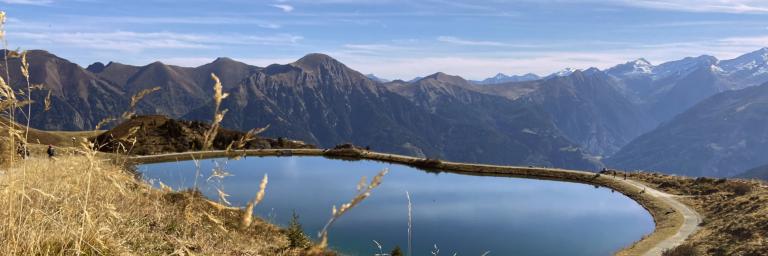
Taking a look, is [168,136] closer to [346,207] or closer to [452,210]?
[452,210]

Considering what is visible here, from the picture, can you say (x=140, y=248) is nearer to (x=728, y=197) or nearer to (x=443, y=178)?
(x=728, y=197)

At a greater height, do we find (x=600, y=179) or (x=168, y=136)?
(x=600, y=179)

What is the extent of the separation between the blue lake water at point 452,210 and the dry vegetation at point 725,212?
14.9 feet

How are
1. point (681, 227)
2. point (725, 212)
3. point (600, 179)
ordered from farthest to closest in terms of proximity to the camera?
point (600, 179)
point (725, 212)
point (681, 227)

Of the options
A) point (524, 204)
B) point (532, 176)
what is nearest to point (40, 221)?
point (524, 204)

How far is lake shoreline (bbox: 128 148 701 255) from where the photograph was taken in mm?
32678

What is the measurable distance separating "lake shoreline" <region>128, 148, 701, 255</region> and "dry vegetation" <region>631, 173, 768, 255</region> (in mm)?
1394

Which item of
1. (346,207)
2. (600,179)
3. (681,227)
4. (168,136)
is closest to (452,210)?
(681,227)

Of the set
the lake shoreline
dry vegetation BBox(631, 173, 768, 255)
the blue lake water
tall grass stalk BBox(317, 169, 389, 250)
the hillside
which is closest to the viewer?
tall grass stalk BBox(317, 169, 389, 250)

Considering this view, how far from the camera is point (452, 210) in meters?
43.6

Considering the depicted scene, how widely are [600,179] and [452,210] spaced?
26432mm

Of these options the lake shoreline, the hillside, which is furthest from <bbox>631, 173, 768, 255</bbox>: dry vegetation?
the hillside

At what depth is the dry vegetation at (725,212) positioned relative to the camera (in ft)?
90.2

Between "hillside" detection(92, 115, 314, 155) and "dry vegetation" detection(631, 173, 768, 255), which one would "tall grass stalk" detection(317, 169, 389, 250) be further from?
"hillside" detection(92, 115, 314, 155)
